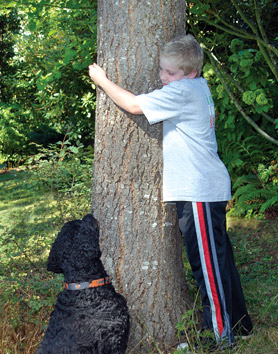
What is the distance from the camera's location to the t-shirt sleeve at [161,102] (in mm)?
3064

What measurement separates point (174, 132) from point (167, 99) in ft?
0.93

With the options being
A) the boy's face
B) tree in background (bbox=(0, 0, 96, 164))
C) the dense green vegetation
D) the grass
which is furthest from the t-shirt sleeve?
tree in background (bbox=(0, 0, 96, 164))

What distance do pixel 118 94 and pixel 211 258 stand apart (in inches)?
54.1

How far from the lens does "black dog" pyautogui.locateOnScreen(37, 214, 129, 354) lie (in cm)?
285

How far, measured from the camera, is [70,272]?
290 cm

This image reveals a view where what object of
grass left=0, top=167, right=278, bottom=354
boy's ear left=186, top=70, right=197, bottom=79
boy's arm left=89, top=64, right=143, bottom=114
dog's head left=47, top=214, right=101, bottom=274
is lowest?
grass left=0, top=167, right=278, bottom=354

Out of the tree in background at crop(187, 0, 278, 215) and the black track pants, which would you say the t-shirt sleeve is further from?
the tree in background at crop(187, 0, 278, 215)

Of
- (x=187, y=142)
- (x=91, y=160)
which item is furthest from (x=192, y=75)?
(x=91, y=160)

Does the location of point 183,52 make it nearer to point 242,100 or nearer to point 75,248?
point 75,248

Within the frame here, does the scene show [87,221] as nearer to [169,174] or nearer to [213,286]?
[169,174]

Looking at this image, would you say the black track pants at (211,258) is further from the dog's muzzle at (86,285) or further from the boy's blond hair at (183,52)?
the boy's blond hair at (183,52)

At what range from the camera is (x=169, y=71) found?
322cm

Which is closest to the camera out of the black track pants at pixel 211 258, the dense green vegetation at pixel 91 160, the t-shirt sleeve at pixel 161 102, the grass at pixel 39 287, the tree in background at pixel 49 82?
the t-shirt sleeve at pixel 161 102

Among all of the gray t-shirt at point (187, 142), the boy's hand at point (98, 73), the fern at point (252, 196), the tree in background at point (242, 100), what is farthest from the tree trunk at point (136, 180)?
the fern at point (252, 196)
